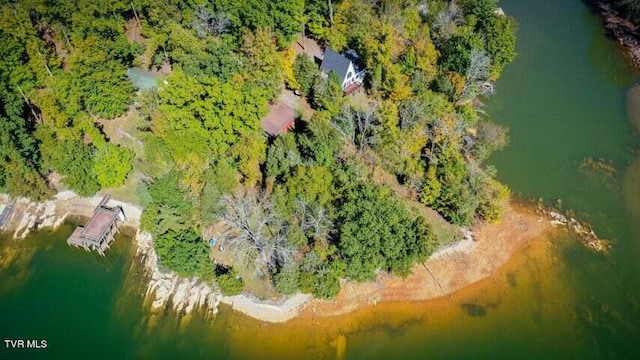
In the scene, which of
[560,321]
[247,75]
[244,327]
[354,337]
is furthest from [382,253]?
[247,75]

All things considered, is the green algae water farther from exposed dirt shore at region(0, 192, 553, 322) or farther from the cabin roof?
the cabin roof

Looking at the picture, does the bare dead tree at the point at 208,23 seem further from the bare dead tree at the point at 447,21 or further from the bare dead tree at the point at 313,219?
the bare dead tree at the point at 447,21

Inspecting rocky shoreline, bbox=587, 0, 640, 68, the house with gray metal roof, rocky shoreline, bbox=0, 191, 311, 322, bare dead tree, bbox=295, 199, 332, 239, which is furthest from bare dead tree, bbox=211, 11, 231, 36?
rocky shoreline, bbox=587, 0, 640, 68

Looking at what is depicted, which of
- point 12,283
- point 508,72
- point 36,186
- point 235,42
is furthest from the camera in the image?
point 508,72

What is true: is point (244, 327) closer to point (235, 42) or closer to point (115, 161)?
point (115, 161)

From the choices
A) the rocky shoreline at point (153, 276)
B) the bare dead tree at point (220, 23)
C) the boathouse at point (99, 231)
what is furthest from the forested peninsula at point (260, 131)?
the boathouse at point (99, 231)
